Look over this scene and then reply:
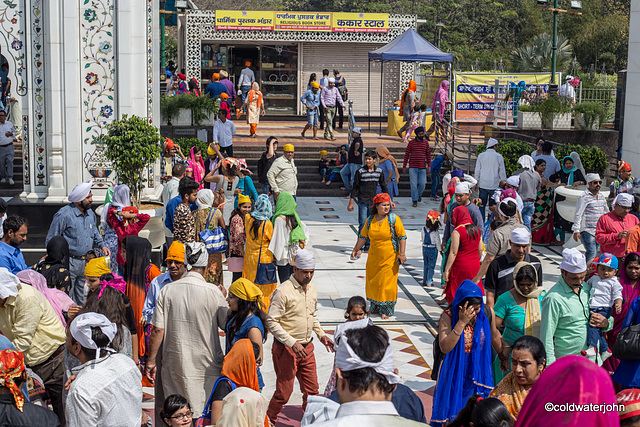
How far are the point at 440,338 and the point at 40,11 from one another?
8.66 meters

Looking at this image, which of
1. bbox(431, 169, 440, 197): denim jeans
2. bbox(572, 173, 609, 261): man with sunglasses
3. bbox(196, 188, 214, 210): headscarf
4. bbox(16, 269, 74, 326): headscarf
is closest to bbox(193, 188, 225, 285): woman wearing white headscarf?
bbox(196, 188, 214, 210): headscarf

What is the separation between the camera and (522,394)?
444 cm

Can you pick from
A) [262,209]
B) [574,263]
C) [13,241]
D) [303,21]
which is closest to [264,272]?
[262,209]

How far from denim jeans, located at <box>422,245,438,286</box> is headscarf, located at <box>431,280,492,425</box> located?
504cm

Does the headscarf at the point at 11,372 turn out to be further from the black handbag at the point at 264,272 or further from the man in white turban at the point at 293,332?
the black handbag at the point at 264,272

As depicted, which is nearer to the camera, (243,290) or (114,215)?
(243,290)

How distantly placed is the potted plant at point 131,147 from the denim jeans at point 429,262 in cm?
403

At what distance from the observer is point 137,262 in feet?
23.2

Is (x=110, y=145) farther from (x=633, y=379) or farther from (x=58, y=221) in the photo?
(x=633, y=379)

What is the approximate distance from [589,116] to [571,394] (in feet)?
59.7

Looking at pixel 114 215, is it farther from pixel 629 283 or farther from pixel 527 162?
pixel 527 162

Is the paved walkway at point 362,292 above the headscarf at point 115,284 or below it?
below

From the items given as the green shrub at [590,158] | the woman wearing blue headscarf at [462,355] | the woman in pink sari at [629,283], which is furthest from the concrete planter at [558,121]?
the woman wearing blue headscarf at [462,355]

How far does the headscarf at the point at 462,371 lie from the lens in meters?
5.12
